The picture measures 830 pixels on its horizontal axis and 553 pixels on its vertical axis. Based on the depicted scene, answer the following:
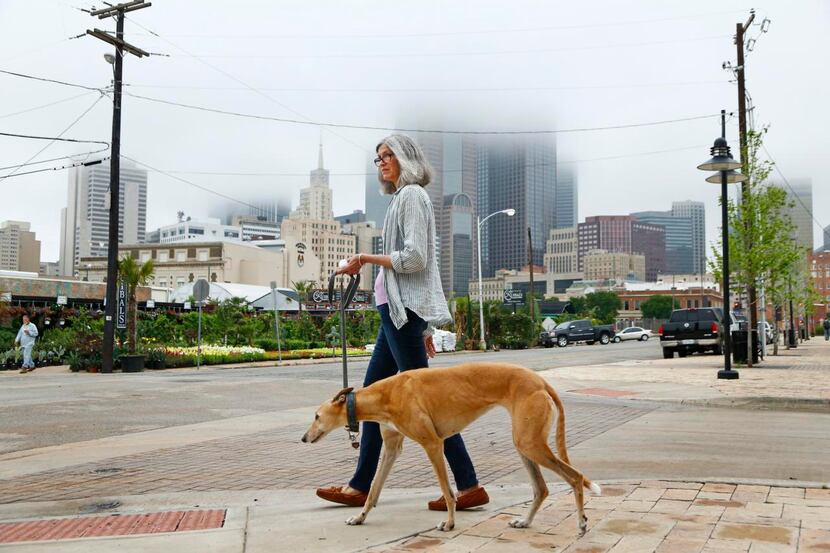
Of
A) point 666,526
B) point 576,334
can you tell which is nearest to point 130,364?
point 666,526

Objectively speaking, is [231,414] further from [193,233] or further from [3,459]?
[193,233]

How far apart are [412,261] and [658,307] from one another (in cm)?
13947

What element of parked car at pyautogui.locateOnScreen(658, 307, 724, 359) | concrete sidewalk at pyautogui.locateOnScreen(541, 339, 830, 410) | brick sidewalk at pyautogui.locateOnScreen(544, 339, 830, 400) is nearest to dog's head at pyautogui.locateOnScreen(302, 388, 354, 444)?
concrete sidewalk at pyautogui.locateOnScreen(541, 339, 830, 410)

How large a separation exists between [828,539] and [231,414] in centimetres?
809

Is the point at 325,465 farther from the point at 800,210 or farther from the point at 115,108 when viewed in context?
the point at 800,210

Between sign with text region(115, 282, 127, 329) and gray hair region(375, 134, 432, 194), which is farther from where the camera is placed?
sign with text region(115, 282, 127, 329)

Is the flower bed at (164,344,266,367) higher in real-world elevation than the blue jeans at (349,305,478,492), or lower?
lower

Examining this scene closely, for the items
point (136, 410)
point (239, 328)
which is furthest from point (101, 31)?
point (136, 410)

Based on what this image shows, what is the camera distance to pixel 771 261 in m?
21.4

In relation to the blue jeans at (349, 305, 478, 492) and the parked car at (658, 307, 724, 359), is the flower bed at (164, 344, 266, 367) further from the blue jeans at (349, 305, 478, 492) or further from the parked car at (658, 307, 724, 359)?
the blue jeans at (349, 305, 478, 492)

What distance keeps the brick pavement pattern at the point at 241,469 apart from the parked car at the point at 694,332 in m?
20.5

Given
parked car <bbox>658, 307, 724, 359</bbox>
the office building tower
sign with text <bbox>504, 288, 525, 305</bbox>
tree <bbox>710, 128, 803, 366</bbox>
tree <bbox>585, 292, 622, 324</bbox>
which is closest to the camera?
tree <bbox>710, 128, 803, 366</bbox>

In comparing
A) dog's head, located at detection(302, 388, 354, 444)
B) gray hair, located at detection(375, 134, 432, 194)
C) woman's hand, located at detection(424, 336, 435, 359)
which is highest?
gray hair, located at detection(375, 134, 432, 194)

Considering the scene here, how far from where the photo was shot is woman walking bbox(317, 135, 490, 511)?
14.7ft
